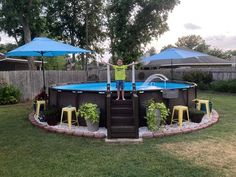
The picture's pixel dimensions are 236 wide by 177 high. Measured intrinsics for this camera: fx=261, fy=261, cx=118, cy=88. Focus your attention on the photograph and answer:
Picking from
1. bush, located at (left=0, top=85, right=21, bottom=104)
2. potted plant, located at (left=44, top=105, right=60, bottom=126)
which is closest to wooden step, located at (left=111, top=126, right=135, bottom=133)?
potted plant, located at (left=44, top=105, right=60, bottom=126)

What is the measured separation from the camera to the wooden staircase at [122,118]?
18.9 feet

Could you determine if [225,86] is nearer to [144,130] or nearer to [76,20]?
[144,130]

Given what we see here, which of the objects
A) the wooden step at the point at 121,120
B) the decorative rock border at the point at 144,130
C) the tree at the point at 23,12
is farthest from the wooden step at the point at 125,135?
the tree at the point at 23,12

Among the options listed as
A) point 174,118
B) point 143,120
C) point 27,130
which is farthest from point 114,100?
point 27,130

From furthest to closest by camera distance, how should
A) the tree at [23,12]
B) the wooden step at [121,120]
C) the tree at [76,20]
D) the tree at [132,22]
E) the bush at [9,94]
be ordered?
1. the tree at [76,20]
2. the tree at [132,22]
3. the tree at [23,12]
4. the bush at [9,94]
5. the wooden step at [121,120]

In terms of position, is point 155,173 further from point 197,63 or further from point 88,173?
point 197,63

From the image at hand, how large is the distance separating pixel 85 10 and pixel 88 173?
2561 cm

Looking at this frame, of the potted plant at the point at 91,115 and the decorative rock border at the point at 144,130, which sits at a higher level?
the potted plant at the point at 91,115

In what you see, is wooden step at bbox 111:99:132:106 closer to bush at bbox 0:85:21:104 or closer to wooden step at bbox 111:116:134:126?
wooden step at bbox 111:116:134:126

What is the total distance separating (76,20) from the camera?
27.5 m

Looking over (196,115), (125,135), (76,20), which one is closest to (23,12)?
(76,20)

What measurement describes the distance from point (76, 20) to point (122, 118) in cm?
2319

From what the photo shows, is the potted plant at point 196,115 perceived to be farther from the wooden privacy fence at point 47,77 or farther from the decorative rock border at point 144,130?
the wooden privacy fence at point 47,77

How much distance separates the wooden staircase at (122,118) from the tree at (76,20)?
20570mm
